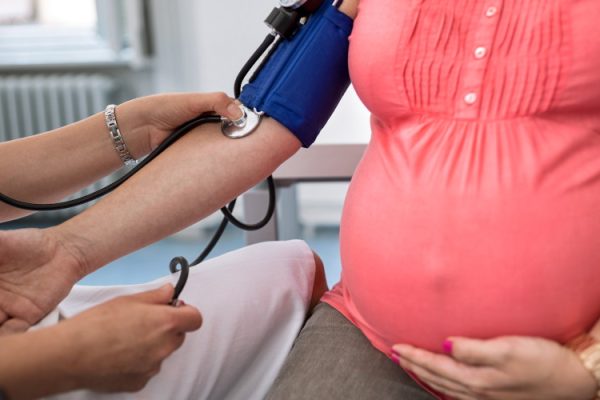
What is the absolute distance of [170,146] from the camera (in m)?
1.10

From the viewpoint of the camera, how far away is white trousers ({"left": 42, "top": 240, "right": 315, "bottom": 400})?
1.00 meters

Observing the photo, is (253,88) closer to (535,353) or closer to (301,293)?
(301,293)

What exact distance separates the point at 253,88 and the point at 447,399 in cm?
53

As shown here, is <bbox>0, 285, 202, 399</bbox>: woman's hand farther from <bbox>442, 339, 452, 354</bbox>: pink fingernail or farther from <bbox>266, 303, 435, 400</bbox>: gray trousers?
<bbox>442, 339, 452, 354</bbox>: pink fingernail

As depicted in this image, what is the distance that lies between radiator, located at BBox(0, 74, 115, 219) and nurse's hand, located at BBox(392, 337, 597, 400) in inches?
115

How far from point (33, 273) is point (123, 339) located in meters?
0.27

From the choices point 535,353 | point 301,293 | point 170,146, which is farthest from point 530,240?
point 170,146

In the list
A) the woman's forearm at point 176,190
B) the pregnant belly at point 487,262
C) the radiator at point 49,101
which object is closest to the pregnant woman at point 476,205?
the pregnant belly at point 487,262

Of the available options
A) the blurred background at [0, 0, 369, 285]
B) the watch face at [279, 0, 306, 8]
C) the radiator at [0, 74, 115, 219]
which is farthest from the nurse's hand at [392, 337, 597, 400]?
the radiator at [0, 74, 115, 219]

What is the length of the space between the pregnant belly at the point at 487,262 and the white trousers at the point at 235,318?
0.77 feet

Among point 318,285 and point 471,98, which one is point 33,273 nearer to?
point 318,285

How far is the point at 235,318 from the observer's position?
106cm

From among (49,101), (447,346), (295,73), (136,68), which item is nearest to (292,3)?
(295,73)

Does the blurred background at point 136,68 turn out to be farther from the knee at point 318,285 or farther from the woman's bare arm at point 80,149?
the woman's bare arm at point 80,149
